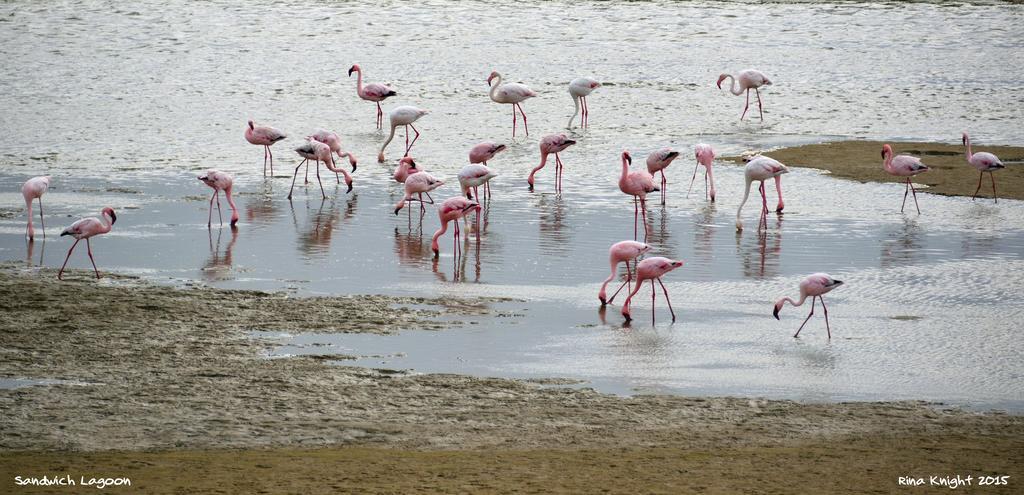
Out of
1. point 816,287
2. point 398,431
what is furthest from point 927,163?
point 398,431

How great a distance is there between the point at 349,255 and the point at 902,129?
12364 millimetres

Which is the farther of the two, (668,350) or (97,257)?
(97,257)

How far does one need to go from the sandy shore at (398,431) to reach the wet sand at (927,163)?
9244 millimetres

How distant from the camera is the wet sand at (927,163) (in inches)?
651

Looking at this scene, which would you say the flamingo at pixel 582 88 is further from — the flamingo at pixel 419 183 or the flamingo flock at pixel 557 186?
the flamingo at pixel 419 183

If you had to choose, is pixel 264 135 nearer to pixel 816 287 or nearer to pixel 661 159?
pixel 661 159

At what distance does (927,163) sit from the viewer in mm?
18203

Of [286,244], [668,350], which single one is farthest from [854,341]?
[286,244]

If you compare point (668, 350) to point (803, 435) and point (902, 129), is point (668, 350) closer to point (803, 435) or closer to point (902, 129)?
point (803, 435)

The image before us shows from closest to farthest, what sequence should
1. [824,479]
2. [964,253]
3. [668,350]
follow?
[824,479] → [668,350] → [964,253]

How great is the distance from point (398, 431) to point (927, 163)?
12.8 meters

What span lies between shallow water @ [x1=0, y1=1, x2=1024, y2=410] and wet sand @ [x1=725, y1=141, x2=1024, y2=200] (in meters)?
0.56

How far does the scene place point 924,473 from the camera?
22.5 ft

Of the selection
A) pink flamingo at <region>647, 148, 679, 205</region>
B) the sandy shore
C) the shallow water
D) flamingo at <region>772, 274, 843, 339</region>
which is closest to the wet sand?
the shallow water
